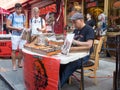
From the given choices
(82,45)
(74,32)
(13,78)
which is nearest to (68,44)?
(82,45)

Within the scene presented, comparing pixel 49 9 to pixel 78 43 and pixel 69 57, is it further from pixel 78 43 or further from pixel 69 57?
pixel 69 57

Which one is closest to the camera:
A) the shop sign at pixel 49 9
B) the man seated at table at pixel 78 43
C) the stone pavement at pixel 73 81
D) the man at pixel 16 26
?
the man seated at table at pixel 78 43

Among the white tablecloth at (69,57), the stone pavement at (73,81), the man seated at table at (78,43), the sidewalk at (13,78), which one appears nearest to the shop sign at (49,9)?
the stone pavement at (73,81)

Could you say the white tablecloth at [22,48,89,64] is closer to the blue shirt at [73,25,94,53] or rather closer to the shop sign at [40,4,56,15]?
the blue shirt at [73,25,94,53]

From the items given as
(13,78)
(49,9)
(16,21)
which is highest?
(49,9)

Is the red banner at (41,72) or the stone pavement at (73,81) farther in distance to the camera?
the stone pavement at (73,81)

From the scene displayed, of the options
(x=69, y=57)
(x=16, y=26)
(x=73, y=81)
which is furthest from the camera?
(x=16, y=26)

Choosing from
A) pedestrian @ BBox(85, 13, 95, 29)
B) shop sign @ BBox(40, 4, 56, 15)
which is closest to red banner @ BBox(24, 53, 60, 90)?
pedestrian @ BBox(85, 13, 95, 29)

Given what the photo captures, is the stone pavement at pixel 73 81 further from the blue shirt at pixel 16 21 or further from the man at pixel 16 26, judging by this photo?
the blue shirt at pixel 16 21

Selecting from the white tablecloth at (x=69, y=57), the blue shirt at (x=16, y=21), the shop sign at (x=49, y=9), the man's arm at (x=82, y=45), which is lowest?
the white tablecloth at (x=69, y=57)

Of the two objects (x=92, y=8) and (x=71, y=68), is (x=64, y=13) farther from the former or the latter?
(x=71, y=68)

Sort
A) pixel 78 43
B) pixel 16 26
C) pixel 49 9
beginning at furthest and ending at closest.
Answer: pixel 49 9 → pixel 16 26 → pixel 78 43

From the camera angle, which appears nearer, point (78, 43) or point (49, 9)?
point (78, 43)

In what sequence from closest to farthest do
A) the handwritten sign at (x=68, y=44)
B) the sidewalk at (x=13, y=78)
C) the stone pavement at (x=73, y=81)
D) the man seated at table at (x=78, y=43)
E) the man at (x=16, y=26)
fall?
the handwritten sign at (x=68, y=44)
the man seated at table at (x=78, y=43)
the stone pavement at (x=73, y=81)
the sidewalk at (x=13, y=78)
the man at (x=16, y=26)
